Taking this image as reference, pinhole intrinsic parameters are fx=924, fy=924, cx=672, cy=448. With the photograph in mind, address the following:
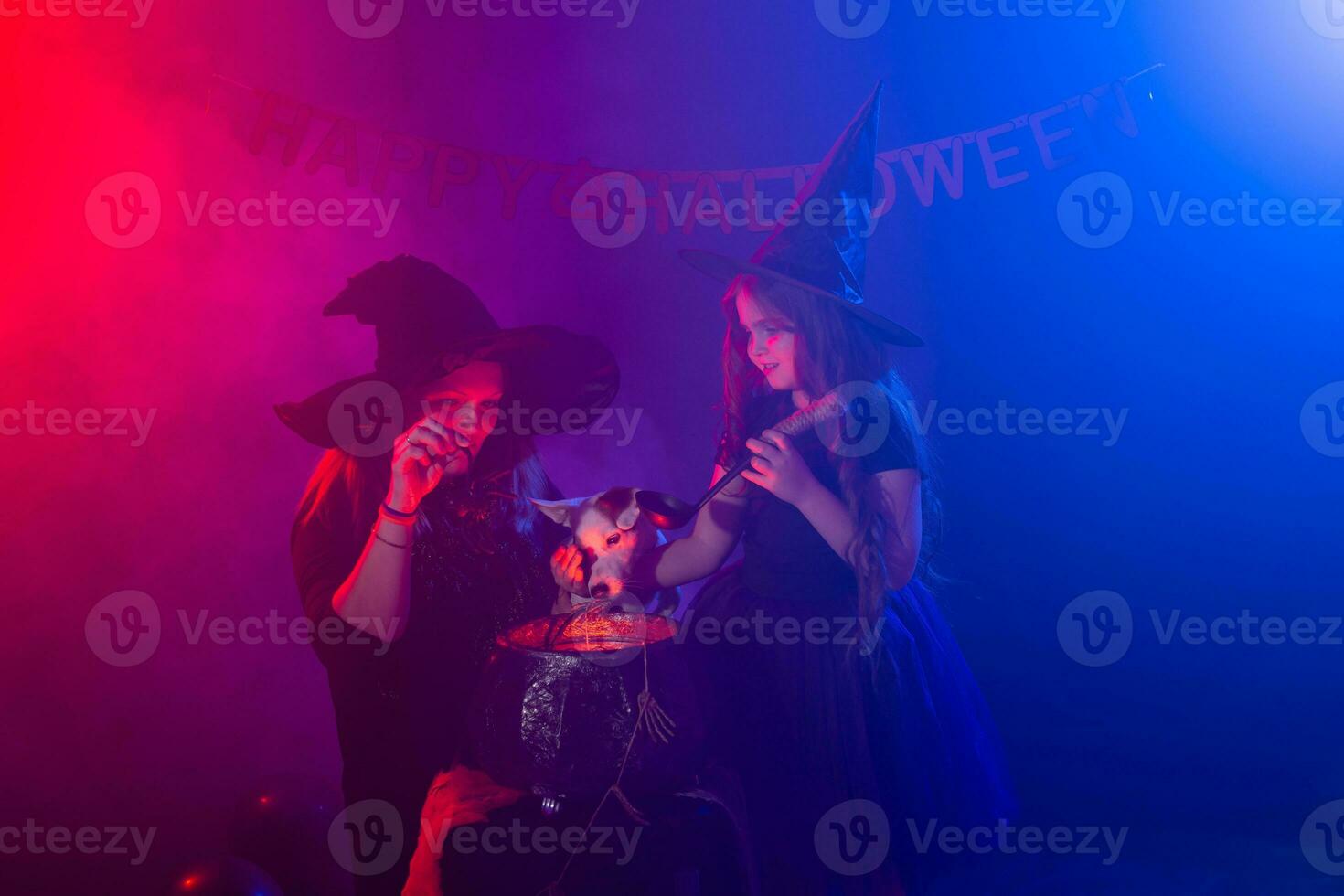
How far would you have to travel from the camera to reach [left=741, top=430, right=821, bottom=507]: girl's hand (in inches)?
87.4

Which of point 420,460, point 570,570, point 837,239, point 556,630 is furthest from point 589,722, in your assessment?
point 837,239

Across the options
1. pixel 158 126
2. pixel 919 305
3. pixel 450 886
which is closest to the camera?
pixel 450 886

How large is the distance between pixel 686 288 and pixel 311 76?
3.70 feet

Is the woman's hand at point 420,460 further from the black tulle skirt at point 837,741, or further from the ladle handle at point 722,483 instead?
the black tulle skirt at point 837,741

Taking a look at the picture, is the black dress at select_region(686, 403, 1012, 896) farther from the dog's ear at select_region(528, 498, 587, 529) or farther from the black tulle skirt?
the dog's ear at select_region(528, 498, 587, 529)

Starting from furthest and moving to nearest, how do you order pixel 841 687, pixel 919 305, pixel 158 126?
pixel 919 305
pixel 158 126
pixel 841 687

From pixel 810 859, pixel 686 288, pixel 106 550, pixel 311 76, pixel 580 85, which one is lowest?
pixel 810 859

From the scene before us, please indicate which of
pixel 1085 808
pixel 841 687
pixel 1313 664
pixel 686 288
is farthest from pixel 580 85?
pixel 1313 664

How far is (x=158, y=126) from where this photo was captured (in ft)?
7.85

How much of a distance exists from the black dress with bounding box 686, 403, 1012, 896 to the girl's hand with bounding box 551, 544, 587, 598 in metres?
0.30

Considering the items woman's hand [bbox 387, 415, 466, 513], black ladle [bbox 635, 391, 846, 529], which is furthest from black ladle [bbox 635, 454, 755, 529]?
woman's hand [bbox 387, 415, 466, 513]

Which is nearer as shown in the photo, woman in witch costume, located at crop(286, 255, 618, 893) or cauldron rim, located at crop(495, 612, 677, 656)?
cauldron rim, located at crop(495, 612, 677, 656)

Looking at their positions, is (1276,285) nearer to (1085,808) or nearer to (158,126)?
(1085,808)

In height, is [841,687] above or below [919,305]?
below
